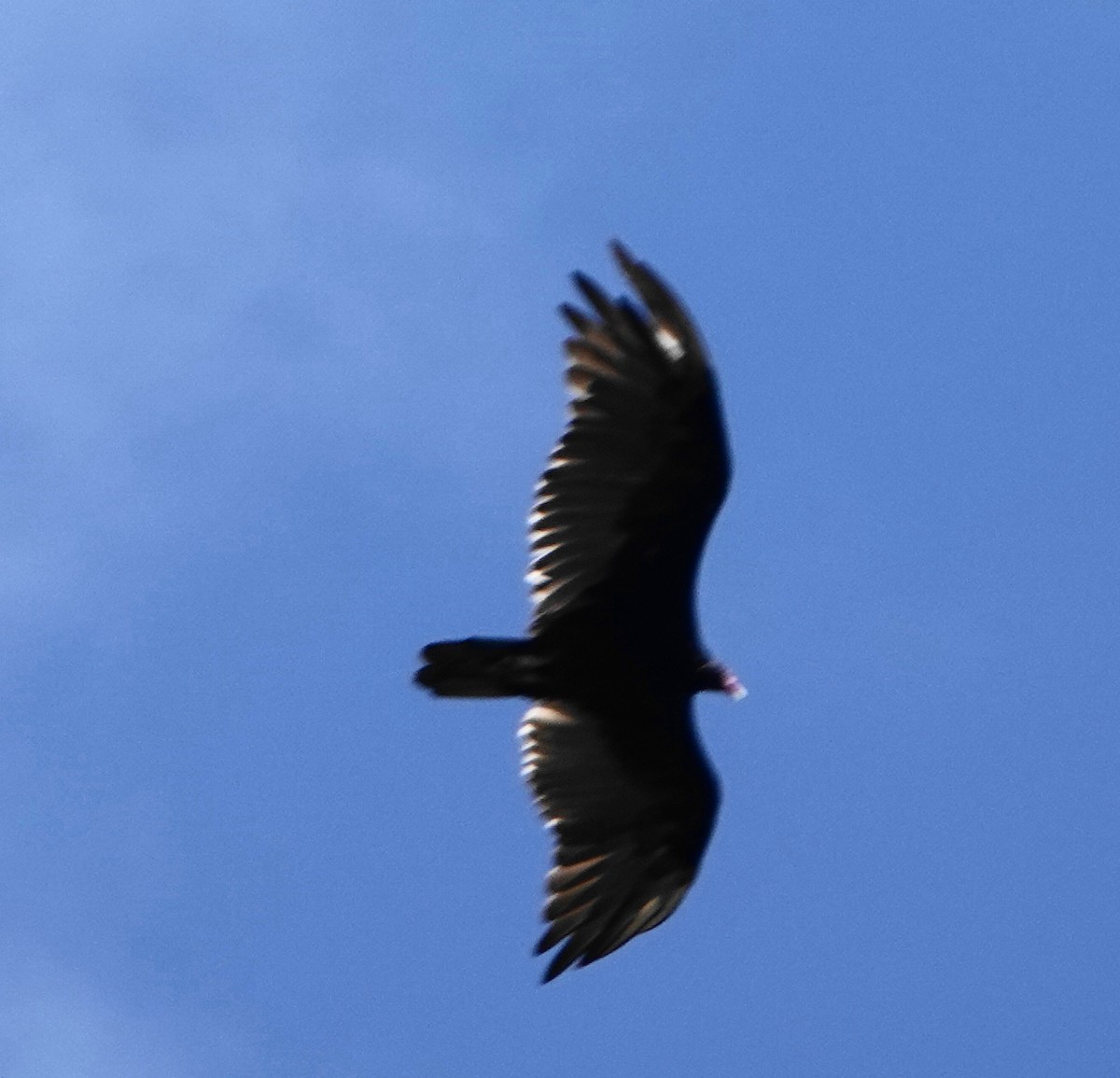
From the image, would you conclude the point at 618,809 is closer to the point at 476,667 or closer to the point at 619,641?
the point at 619,641

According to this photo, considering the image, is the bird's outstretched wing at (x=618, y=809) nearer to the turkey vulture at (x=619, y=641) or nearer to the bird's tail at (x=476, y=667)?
the turkey vulture at (x=619, y=641)

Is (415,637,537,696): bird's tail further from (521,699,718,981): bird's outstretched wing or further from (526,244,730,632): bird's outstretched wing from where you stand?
(521,699,718,981): bird's outstretched wing

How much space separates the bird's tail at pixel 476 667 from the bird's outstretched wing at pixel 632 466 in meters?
0.21

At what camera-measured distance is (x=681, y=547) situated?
1071 cm

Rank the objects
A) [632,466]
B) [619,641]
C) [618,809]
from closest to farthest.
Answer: [632,466], [619,641], [618,809]

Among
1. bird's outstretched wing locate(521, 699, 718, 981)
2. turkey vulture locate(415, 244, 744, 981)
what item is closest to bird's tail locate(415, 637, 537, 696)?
turkey vulture locate(415, 244, 744, 981)

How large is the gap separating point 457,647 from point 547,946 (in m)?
1.48

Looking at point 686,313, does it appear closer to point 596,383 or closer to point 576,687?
point 596,383

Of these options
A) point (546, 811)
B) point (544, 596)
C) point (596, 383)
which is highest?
point (596, 383)

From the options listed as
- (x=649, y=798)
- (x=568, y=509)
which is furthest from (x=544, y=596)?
(x=649, y=798)

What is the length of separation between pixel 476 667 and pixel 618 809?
122 cm

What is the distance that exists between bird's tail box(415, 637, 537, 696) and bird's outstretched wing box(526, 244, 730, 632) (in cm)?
21

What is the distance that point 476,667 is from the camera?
34.4 feet

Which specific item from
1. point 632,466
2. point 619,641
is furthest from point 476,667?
point 632,466
